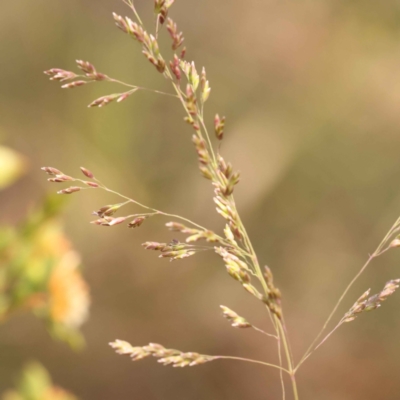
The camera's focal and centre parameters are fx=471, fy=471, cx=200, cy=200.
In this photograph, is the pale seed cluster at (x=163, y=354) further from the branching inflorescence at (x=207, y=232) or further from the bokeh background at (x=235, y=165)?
the bokeh background at (x=235, y=165)

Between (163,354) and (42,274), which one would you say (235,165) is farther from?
(163,354)

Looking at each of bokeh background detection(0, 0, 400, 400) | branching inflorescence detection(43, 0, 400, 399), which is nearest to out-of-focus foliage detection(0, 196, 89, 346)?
branching inflorescence detection(43, 0, 400, 399)

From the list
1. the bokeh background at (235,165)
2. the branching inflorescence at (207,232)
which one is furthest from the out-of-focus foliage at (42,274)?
the bokeh background at (235,165)

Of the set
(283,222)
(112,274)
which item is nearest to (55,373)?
(112,274)

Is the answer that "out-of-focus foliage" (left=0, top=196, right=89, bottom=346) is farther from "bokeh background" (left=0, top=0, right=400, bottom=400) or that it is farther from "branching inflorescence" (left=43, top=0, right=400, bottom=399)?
"bokeh background" (left=0, top=0, right=400, bottom=400)

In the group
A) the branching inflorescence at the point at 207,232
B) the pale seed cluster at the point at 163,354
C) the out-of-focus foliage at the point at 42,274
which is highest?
the branching inflorescence at the point at 207,232

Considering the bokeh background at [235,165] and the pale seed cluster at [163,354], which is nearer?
the pale seed cluster at [163,354]

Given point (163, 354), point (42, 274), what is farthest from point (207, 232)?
point (42, 274)
